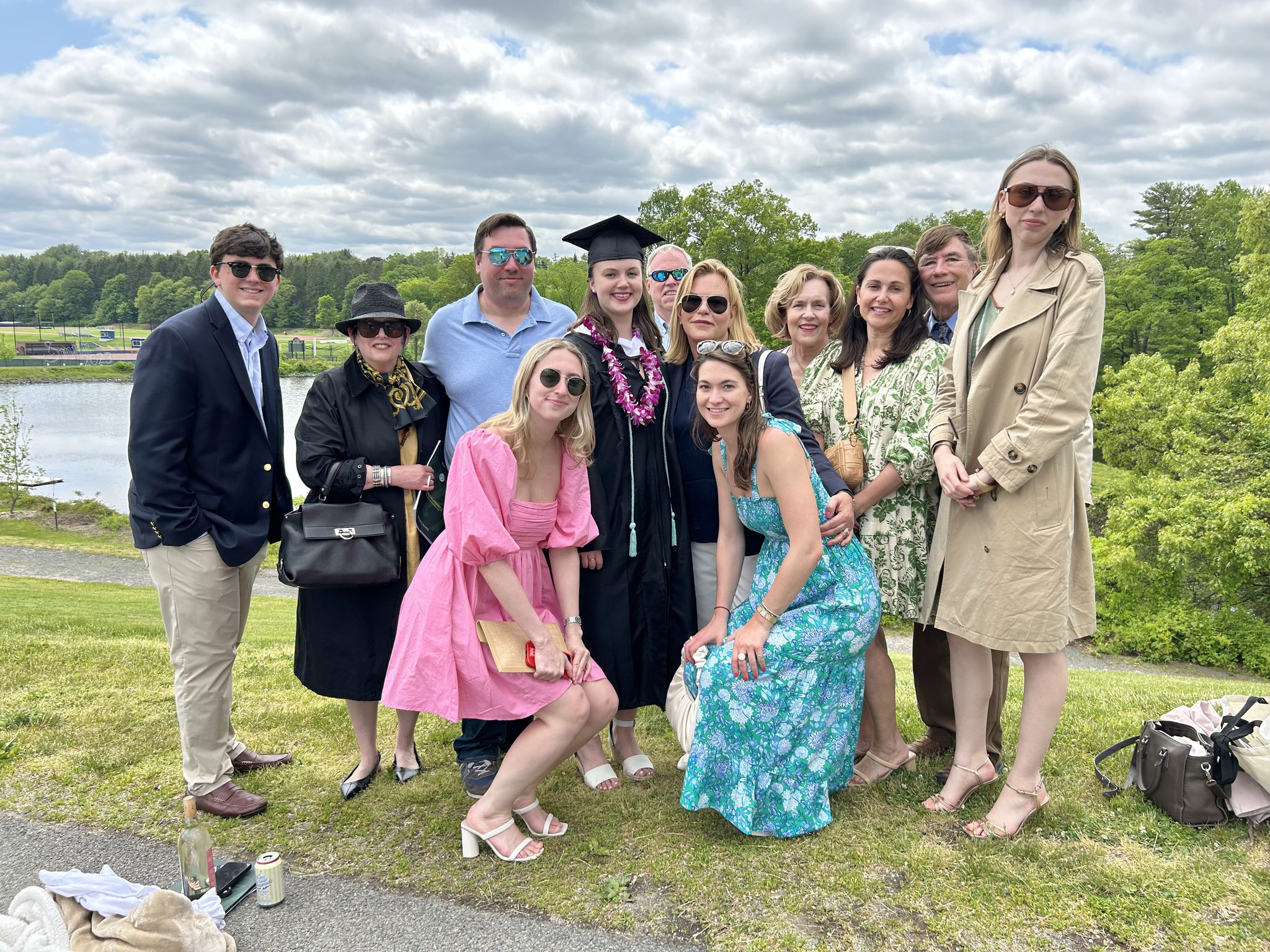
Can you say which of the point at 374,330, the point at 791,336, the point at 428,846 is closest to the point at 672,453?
the point at 791,336

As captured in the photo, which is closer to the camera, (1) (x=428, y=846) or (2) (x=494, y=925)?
(2) (x=494, y=925)

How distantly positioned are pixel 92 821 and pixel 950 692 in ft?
15.5

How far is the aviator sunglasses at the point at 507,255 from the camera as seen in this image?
4531 millimetres

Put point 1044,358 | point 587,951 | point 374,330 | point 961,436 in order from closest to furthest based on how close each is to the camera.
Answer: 1. point 587,951
2. point 1044,358
3. point 961,436
4. point 374,330

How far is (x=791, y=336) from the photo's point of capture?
484 cm

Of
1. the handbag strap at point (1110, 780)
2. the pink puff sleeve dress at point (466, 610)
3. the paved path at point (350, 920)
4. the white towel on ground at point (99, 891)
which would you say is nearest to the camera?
the white towel on ground at point (99, 891)

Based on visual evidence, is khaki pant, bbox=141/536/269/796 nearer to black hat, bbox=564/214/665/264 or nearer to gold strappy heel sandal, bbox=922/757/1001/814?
black hat, bbox=564/214/665/264

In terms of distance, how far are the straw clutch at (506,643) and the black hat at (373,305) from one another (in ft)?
5.58

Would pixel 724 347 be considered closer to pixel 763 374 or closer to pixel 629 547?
pixel 763 374

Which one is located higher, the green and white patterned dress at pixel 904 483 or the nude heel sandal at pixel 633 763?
the green and white patterned dress at pixel 904 483

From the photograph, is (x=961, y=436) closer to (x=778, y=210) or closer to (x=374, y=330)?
(x=374, y=330)

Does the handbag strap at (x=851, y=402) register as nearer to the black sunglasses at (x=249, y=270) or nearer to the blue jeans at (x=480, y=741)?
the blue jeans at (x=480, y=741)

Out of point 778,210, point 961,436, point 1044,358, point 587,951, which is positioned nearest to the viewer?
point 587,951

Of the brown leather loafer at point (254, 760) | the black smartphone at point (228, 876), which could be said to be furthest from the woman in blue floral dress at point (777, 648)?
the brown leather loafer at point (254, 760)
